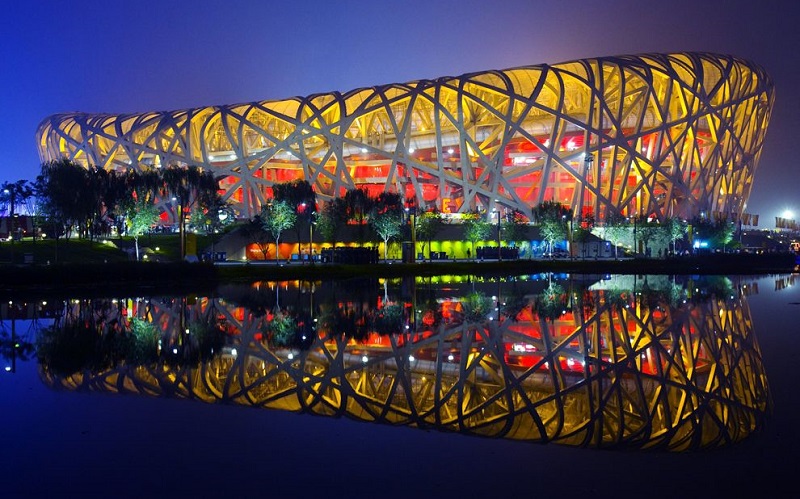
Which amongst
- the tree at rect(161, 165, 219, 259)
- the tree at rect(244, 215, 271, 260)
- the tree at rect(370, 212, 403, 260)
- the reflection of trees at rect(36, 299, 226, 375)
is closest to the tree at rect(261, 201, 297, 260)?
the tree at rect(244, 215, 271, 260)

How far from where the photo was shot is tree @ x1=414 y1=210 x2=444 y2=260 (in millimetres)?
56219

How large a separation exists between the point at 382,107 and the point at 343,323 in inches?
2135

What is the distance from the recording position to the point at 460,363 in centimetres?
1233

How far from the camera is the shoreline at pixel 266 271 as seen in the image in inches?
1263

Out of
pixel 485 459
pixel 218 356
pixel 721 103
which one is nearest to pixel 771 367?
pixel 485 459

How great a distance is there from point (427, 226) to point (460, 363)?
44.0 m

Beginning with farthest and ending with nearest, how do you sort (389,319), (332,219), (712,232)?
(712,232)
(332,219)
(389,319)

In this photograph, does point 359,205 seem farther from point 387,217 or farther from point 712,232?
point 712,232

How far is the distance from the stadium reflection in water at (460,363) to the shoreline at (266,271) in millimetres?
10248

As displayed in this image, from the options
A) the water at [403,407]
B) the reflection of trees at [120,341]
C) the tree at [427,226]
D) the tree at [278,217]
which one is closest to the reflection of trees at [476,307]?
the water at [403,407]

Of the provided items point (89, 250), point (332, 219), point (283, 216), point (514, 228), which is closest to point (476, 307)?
point (283, 216)

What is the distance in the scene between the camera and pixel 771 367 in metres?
12.1

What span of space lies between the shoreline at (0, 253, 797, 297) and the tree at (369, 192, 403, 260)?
29.5 ft

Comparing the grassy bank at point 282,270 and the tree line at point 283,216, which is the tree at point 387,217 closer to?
the tree line at point 283,216
